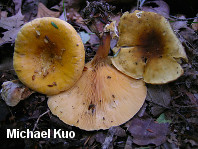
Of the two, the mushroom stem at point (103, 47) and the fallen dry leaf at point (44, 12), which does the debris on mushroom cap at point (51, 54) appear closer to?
the mushroom stem at point (103, 47)

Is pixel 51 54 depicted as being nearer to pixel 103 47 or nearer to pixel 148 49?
pixel 103 47

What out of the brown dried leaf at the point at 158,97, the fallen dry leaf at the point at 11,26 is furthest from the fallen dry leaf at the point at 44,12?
the brown dried leaf at the point at 158,97

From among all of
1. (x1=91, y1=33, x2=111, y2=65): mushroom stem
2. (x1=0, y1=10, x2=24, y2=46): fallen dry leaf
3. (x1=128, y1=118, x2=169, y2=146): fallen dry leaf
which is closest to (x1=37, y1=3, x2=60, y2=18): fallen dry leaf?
(x1=0, y1=10, x2=24, y2=46): fallen dry leaf

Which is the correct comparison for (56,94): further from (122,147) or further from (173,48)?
(173,48)

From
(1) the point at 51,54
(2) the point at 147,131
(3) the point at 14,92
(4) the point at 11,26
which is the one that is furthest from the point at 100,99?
(4) the point at 11,26

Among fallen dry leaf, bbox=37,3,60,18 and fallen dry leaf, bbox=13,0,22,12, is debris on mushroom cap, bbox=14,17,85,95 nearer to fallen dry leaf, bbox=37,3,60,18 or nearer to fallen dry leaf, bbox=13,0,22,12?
fallen dry leaf, bbox=37,3,60,18

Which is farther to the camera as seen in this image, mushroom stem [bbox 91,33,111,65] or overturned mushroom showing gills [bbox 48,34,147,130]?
mushroom stem [bbox 91,33,111,65]

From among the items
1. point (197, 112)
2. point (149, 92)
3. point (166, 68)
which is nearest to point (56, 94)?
point (149, 92)
